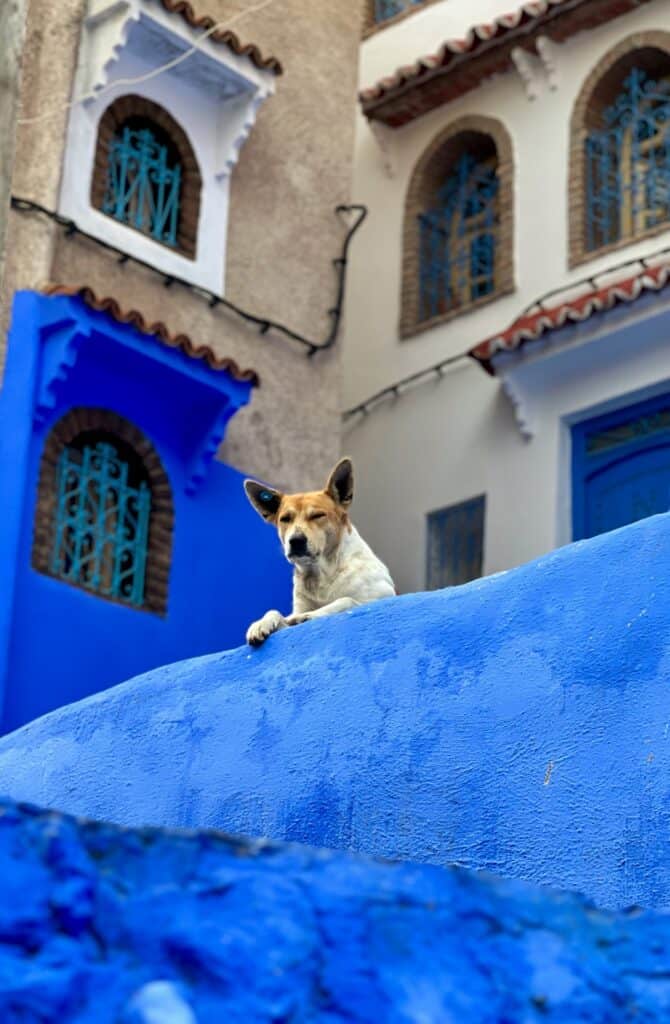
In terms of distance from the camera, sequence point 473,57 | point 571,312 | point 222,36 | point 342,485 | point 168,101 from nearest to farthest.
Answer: point 342,485, point 571,312, point 222,36, point 168,101, point 473,57

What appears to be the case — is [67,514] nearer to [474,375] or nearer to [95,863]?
[474,375]

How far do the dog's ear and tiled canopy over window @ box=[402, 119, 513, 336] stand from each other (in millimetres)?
7378

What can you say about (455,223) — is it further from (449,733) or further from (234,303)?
(449,733)

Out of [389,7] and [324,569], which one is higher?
[389,7]

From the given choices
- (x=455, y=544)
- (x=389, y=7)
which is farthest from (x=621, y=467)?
(x=389, y=7)

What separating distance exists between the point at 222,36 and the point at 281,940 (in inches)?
439

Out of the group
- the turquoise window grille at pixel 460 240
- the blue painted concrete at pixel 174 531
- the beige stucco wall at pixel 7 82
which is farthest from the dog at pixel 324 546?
the turquoise window grille at pixel 460 240

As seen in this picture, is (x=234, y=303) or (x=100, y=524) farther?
(x=234, y=303)

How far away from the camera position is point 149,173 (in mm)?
14047

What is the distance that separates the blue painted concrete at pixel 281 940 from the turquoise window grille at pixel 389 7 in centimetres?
1426

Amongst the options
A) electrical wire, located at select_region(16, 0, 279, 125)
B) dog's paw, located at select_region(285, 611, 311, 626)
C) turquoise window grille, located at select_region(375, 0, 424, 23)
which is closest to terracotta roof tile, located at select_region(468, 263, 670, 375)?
electrical wire, located at select_region(16, 0, 279, 125)

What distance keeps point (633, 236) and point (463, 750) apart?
8.64 m

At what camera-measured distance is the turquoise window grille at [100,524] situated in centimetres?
1248

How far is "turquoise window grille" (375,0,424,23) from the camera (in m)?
17.1
